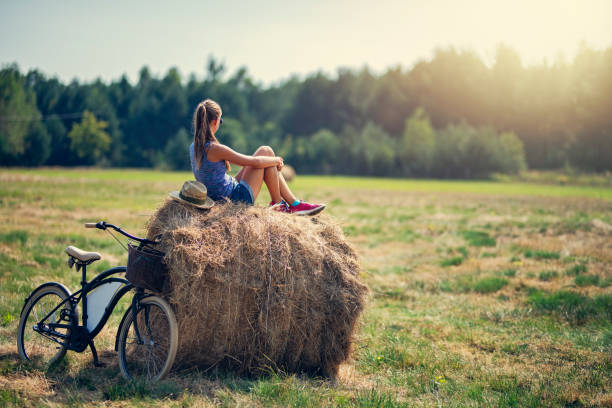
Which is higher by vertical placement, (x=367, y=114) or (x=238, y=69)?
(x=238, y=69)

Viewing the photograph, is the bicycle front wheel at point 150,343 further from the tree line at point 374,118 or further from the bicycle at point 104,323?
the tree line at point 374,118

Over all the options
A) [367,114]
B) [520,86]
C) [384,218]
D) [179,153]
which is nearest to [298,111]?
[367,114]

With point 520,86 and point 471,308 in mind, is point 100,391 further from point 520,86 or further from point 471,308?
point 520,86

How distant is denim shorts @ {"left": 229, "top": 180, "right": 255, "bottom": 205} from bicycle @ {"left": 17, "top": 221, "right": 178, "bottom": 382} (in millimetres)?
1274

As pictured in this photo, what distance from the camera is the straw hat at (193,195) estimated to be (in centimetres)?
524

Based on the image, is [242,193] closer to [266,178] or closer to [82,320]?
[266,178]

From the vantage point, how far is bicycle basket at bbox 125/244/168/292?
15.8 ft

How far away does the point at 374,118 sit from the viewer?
102938 mm

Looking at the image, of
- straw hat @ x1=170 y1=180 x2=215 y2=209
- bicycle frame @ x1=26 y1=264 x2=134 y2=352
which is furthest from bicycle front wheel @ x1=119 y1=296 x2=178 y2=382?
straw hat @ x1=170 y1=180 x2=215 y2=209

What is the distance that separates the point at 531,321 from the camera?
745 cm

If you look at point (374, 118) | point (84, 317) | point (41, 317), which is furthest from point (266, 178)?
point (374, 118)

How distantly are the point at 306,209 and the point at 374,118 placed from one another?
99.2 metres

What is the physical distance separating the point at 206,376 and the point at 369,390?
1637mm

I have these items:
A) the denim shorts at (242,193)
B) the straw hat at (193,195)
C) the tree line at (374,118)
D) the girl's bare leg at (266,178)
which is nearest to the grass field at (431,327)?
the girl's bare leg at (266,178)
